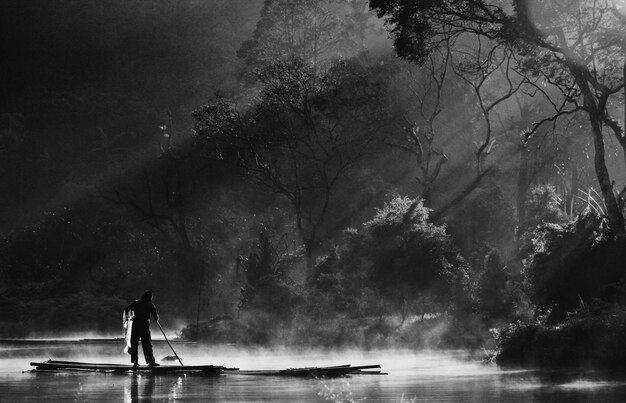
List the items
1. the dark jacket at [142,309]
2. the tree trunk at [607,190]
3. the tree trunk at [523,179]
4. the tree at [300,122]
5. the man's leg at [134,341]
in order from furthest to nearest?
the tree trunk at [523,179], the tree at [300,122], the tree trunk at [607,190], the dark jacket at [142,309], the man's leg at [134,341]

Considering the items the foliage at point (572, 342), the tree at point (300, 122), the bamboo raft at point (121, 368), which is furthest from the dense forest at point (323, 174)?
the bamboo raft at point (121, 368)

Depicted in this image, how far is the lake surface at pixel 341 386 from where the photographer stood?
26906 millimetres

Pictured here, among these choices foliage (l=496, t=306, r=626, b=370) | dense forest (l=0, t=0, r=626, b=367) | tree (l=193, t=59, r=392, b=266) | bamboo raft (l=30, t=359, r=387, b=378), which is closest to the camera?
bamboo raft (l=30, t=359, r=387, b=378)

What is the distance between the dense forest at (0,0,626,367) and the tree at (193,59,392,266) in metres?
0.20

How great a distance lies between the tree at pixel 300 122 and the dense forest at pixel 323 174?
0.20 meters

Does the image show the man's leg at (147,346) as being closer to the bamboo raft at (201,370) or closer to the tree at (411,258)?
the bamboo raft at (201,370)

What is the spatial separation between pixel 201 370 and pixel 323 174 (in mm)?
43878

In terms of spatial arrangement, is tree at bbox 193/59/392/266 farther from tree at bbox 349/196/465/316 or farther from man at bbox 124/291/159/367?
man at bbox 124/291/159/367

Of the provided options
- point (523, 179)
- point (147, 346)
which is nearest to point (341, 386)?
point (147, 346)

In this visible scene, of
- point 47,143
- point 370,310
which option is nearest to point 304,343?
point 370,310

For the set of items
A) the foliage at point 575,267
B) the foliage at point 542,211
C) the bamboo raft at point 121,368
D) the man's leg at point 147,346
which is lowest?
the bamboo raft at point 121,368

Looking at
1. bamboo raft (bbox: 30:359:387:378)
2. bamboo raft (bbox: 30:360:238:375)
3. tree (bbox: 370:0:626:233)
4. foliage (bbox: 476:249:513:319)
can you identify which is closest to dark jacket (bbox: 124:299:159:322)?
bamboo raft (bbox: 30:360:238:375)

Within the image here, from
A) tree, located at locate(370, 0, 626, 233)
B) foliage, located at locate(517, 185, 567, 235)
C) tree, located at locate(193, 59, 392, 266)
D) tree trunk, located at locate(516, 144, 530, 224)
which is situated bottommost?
foliage, located at locate(517, 185, 567, 235)

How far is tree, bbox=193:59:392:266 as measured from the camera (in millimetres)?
77688
